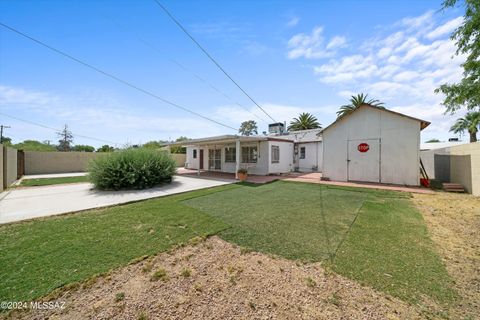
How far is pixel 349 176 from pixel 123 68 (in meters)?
13.3

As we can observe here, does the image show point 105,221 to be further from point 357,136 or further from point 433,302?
point 357,136

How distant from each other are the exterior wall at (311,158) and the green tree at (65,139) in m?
44.7

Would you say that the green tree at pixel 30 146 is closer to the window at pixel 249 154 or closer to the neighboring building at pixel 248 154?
the neighboring building at pixel 248 154

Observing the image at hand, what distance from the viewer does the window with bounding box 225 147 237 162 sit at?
50.8 feet

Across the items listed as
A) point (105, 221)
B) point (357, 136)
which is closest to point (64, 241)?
point (105, 221)

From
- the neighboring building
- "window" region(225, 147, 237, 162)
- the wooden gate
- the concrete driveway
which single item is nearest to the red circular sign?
the neighboring building

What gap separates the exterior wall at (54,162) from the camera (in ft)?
52.6

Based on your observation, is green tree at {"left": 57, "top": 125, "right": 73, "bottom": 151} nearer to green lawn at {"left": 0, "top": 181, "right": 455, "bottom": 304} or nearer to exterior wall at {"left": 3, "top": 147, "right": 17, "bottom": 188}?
exterior wall at {"left": 3, "top": 147, "right": 17, "bottom": 188}

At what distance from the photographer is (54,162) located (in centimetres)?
1706

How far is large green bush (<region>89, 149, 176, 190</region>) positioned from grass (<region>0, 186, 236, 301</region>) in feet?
11.6

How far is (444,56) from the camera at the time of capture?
6.66m

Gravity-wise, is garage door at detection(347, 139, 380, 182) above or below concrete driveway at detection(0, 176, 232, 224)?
above

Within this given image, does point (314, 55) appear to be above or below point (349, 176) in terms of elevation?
above

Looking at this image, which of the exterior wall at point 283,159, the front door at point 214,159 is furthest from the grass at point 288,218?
the front door at point 214,159
